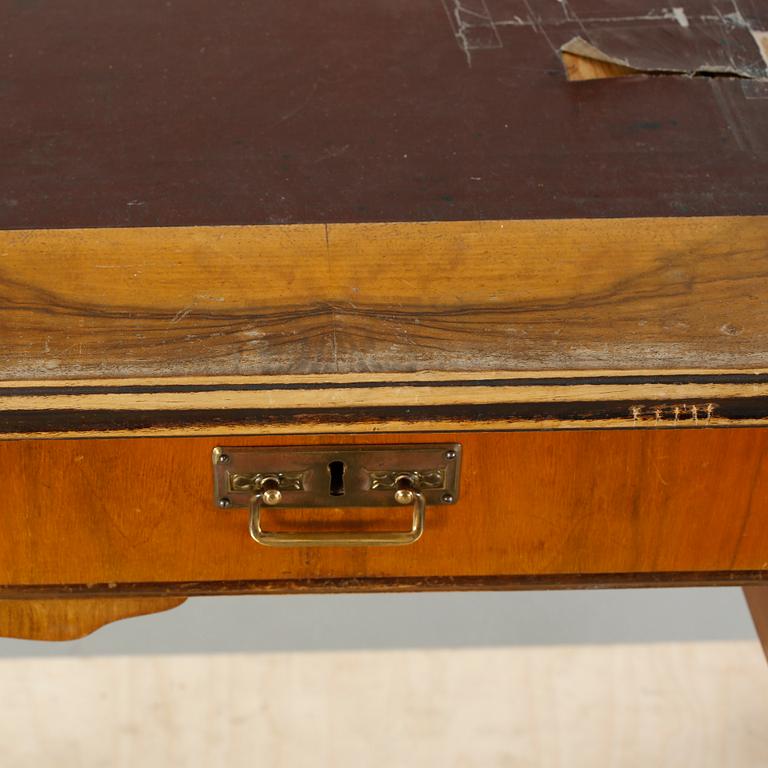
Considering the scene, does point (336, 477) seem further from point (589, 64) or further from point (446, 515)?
point (589, 64)

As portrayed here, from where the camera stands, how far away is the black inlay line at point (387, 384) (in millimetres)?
853

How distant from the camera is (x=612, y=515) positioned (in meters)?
0.98

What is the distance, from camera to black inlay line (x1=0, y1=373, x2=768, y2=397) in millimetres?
853

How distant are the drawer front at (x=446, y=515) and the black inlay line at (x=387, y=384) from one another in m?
0.07

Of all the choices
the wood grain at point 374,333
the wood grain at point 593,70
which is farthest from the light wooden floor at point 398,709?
the wood grain at point 593,70

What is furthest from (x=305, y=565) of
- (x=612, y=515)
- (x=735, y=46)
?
(x=735, y=46)

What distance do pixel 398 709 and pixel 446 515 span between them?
1.42 ft

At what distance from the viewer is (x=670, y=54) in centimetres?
114

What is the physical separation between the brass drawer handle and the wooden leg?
1.70 feet

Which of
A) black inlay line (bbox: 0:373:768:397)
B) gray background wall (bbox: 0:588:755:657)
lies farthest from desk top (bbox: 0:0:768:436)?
gray background wall (bbox: 0:588:755:657)

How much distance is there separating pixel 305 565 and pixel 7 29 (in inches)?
23.2

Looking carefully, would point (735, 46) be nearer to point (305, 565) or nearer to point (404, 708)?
point (305, 565)

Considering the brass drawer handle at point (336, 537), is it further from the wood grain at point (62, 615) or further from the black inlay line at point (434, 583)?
the wood grain at point (62, 615)

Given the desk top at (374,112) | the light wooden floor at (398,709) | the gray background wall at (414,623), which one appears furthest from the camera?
the gray background wall at (414,623)
